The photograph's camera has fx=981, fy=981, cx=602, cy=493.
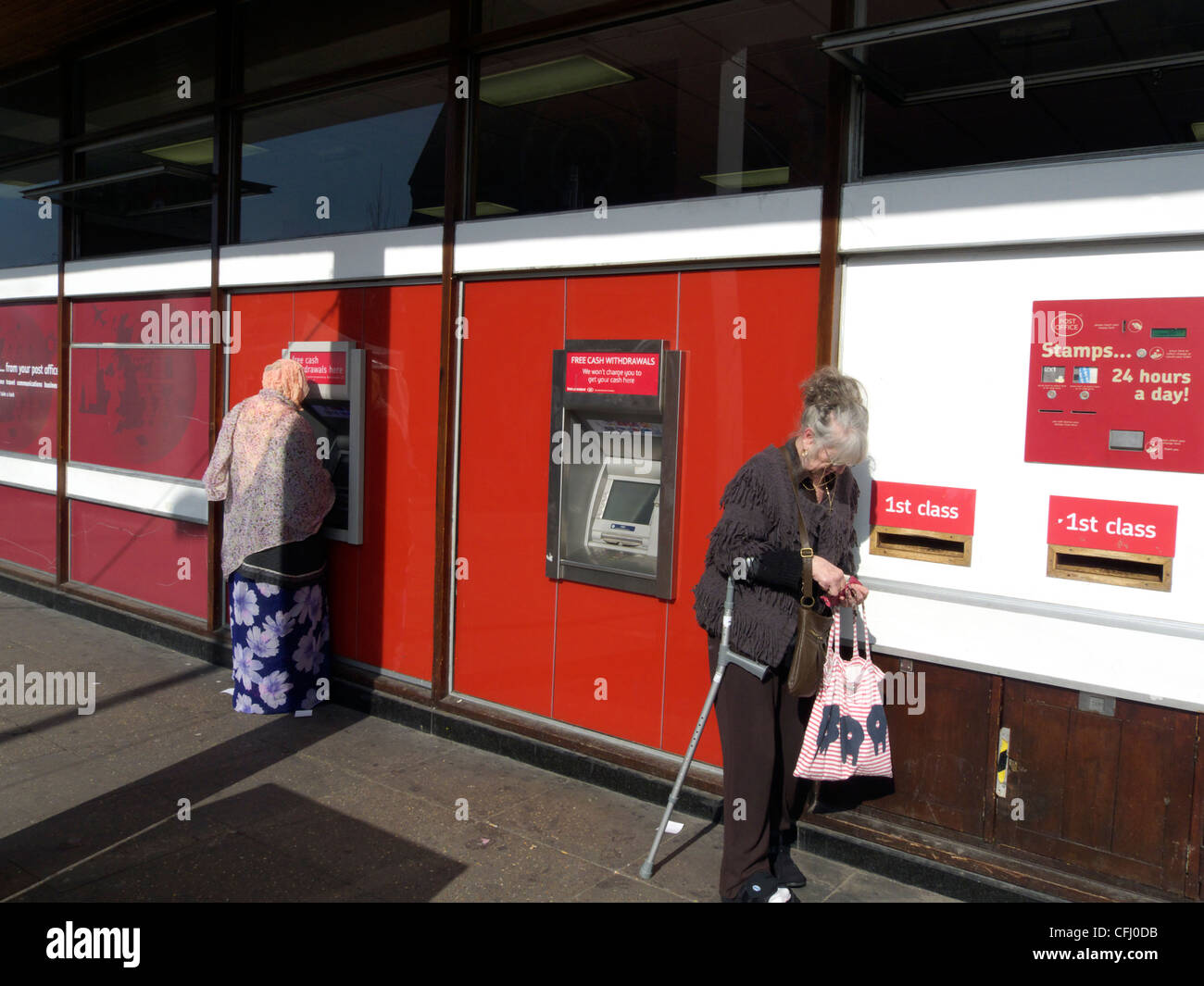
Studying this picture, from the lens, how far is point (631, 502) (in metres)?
4.44

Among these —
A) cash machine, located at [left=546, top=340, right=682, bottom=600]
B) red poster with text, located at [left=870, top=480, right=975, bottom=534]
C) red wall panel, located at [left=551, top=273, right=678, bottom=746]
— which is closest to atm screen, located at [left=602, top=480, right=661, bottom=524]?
cash machine, located at [left=546, top=340, right=682, bottom=600]

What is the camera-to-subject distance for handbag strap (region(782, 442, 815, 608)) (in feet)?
10.6

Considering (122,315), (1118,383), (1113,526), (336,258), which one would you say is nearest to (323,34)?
(336,258)

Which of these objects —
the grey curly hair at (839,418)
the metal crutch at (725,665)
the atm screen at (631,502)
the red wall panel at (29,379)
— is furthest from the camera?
the red wall panel at (29,379)

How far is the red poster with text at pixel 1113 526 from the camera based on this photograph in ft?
10.3

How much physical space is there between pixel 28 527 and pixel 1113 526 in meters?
7.95

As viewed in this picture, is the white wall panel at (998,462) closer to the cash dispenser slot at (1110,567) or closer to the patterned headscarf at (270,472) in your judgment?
the cash dispenser slot at (1110,567)

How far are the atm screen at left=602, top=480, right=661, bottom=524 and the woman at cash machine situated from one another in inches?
68.0

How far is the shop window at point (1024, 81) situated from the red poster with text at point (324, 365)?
309cm

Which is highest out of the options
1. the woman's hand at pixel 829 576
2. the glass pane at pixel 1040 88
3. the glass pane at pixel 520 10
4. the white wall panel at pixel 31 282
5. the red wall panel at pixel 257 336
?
the glass pane at pixel 520 10

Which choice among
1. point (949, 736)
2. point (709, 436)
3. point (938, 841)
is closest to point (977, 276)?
point (709, 436)

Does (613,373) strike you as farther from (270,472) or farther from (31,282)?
(31,282)

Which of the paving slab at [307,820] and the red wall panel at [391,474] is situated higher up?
the red wall panel at [391,474]

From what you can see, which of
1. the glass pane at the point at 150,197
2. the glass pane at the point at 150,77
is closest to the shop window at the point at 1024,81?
the glass pane at the point at 150,197
